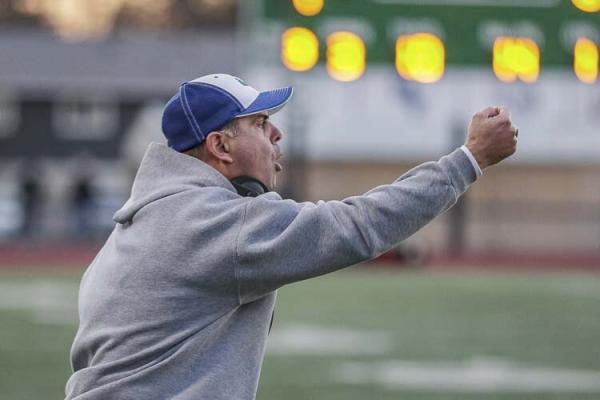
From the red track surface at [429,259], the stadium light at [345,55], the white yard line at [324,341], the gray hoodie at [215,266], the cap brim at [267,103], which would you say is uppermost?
the cap brim at [267,103]

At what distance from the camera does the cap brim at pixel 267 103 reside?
148 inches

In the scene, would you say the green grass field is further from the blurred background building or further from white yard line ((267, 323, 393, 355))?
the blurred background building

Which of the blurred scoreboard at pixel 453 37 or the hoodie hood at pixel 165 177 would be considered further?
the blurred scoreboard at pixel 453 37

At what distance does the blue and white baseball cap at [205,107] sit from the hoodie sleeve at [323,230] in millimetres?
236

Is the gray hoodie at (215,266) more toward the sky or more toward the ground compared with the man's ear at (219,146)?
more toward the ground

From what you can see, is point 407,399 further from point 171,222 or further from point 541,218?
point 541,218

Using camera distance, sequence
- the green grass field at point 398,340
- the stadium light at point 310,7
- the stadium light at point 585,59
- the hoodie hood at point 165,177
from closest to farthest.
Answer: the hoodie hood at point 165,177
the green grass field at point 398,340
the stadium light at point 310,7
the stadium light at point 585,59

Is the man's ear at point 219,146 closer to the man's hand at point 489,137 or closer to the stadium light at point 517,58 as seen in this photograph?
the man's hand at point 489,137

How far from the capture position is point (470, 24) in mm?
20547

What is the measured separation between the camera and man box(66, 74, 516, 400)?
362cm

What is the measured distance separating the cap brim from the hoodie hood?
0.53 feet

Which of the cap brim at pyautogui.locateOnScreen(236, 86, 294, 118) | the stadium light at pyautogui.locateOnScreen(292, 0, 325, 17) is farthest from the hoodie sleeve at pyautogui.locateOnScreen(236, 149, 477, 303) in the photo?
the stadium light at pyautogui.locateOnScreen(292, 0, 325, 17)

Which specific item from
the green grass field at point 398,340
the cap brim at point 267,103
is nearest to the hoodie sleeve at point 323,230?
the cap brim at point 267,103

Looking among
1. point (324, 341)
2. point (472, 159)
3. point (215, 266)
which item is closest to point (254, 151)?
point (215, 266)
